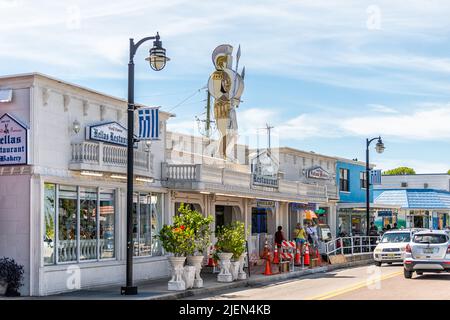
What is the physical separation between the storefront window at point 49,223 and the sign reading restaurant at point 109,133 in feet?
6.74

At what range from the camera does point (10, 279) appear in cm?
1889

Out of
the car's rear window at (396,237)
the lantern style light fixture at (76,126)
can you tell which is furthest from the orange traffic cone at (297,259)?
the lantern style light fixture at (76,126)

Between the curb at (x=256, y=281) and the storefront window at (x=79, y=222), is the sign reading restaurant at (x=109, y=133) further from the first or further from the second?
the curb at (x=256, y=281)

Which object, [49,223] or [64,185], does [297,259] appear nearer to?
[64,185]

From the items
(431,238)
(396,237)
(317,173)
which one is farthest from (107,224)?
(317,173)

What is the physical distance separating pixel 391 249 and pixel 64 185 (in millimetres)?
15365

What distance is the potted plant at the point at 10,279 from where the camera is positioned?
18.9 metres

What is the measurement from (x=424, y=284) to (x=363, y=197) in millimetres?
29847

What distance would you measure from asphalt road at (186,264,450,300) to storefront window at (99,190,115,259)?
381cm

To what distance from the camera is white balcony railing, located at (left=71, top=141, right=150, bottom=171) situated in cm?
2053

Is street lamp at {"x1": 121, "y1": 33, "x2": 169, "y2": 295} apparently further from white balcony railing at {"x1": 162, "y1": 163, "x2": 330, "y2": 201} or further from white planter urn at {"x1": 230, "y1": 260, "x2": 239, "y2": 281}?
white balcony railing at {"x1": 162, "y1": 163, "x2": 330, "y2": 201}

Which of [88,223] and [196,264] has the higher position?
[88,223]

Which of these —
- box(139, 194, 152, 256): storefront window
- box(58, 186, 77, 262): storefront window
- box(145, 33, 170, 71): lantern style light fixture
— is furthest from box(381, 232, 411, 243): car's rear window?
box(145, 33, 170, 71): lantern style light fixture
